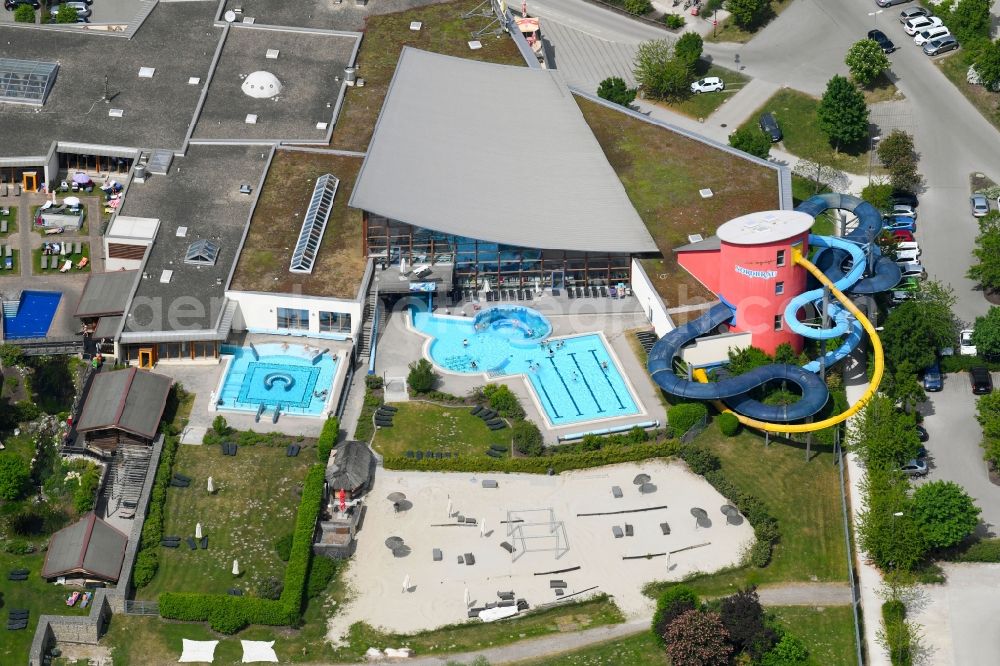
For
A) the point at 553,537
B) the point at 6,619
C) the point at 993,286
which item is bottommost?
the point at 6,619

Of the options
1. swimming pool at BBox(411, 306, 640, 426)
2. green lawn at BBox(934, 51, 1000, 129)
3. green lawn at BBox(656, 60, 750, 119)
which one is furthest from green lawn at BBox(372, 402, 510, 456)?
green lawn at BBox(934, 51, 1000, 129)

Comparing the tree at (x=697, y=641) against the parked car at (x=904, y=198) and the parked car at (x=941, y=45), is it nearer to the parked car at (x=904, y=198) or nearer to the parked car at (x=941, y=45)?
the parked car at (x=904, y=198)

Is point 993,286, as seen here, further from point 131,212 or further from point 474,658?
point 131,212

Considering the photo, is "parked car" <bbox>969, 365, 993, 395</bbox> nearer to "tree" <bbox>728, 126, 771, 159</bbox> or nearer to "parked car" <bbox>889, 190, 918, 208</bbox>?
"parked car" <bbox>889, 190, 918, 208</bbox>

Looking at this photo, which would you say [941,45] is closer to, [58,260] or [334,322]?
[334,322]

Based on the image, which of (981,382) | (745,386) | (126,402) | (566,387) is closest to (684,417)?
(745,386)

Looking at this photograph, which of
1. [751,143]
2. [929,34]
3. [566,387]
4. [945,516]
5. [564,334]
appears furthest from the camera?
[929,34]

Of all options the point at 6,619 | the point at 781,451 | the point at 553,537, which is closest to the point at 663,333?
the point at 781,451
